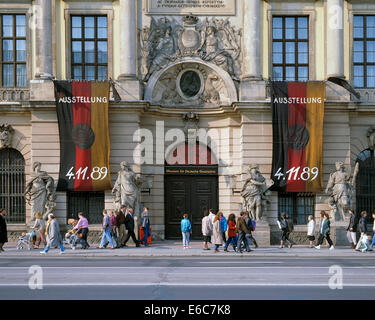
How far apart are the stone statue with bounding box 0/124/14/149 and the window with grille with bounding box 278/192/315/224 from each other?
561 inches

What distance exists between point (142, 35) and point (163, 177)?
7447mm

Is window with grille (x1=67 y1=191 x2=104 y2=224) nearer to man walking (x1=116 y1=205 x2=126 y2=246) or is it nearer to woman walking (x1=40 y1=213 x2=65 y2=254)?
man walking (x1=116 y1=205 x2=126 y2=246)

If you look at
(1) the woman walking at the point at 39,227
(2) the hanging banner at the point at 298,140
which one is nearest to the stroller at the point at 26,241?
(1) the woman walking at the point at 39,227

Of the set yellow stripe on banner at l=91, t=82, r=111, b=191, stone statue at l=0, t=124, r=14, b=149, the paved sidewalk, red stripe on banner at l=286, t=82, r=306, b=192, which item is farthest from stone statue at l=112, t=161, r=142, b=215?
red stripe on banner at l=286, t=82, r=306, b=192

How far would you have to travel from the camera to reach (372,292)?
A: 571 inches

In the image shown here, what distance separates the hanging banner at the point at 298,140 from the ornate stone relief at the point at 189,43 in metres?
3.10

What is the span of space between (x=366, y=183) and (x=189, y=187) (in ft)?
30.7

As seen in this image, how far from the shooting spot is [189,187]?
33562mm

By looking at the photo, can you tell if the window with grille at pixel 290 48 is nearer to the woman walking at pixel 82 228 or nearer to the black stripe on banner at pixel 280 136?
the black stripe on banner at pixel 280 136

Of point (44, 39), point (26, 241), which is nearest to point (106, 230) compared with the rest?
point (26, 241)

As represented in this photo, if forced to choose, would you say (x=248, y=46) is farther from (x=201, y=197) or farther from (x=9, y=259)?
(x=9, y=259)

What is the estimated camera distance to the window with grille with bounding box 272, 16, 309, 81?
3350 centimetres

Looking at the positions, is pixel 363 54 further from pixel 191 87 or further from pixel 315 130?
pixel 191 87
